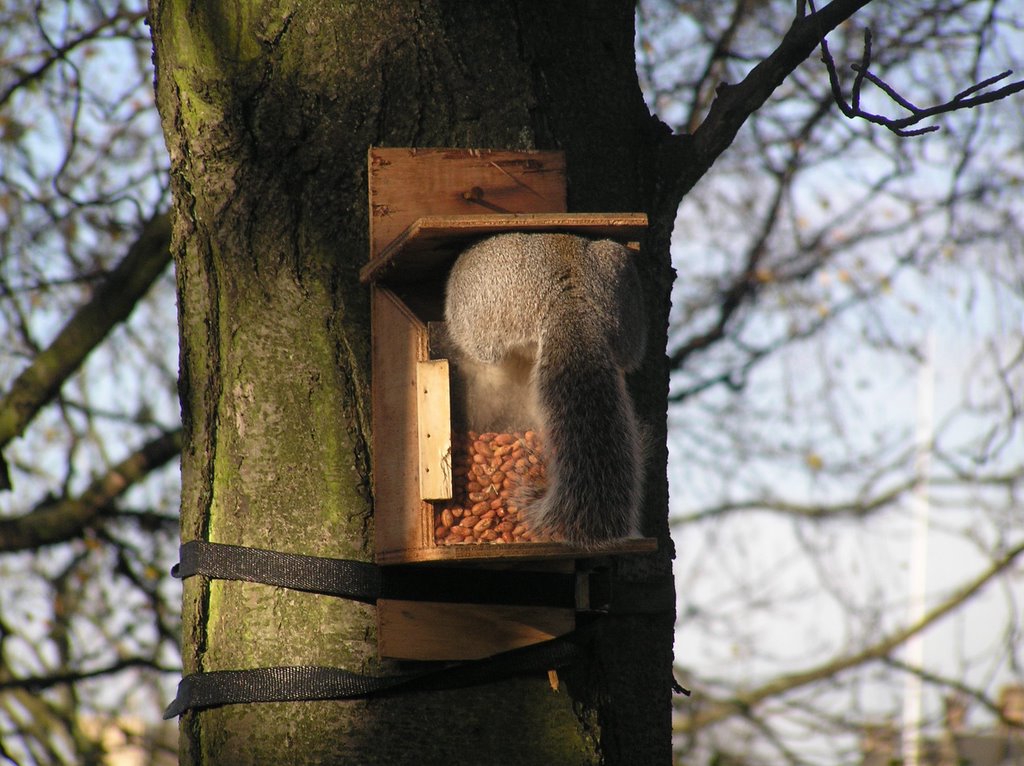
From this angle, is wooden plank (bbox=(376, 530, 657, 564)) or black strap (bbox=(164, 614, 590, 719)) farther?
black strap (bbox=(164, 614, 590, 719))

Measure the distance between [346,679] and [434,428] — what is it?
Result: 365 mm

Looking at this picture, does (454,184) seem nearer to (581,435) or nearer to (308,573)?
(581,435)

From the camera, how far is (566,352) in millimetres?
1573

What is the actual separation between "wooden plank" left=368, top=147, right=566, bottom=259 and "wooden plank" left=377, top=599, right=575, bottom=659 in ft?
1.74

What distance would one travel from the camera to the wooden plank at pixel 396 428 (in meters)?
1.60

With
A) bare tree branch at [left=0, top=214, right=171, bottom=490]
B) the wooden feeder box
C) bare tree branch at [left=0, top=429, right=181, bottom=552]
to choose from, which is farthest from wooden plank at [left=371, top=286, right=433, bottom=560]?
bare tree branch at [left=0, top=429, right=181, bottom=552]

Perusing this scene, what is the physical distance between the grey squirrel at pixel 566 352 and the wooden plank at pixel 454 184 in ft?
0.53

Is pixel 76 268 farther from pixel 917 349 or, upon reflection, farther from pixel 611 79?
pixel 917 349

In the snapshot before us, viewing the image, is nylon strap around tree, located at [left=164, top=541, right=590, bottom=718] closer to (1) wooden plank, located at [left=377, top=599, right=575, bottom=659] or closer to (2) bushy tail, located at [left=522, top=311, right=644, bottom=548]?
(1) wooden plank, located at [left=377, top=599, right=575, bottom=659]

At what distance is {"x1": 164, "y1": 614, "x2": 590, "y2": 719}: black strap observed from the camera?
160 centimetres

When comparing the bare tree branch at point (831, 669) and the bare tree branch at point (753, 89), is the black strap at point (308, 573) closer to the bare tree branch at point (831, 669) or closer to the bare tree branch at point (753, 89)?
the bare tree branch at point (753, 89)

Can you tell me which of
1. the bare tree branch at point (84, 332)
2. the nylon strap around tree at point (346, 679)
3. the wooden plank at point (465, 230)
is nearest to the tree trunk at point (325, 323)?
the nylon strap around tree at point (346, 679)

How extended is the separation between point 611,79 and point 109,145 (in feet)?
11.2

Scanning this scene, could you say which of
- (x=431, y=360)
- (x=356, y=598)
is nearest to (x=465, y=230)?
(x=431, y=360)
